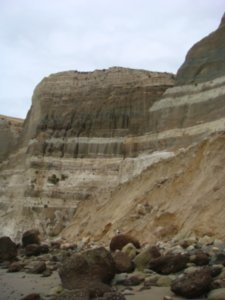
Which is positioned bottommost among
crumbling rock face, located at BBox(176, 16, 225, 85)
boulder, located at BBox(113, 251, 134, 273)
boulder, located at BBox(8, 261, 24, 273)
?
boulder, located at BBox(8, 261, 24, 273)

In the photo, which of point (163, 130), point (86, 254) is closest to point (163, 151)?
point (163, 130)

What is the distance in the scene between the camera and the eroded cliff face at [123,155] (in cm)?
2755

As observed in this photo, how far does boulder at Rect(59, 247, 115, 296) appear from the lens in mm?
15695

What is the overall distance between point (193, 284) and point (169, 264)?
3.04 metres

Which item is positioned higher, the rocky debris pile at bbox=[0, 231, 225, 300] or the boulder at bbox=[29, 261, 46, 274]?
the rocky debris pile at bbox=[0, 231, 225, 300]

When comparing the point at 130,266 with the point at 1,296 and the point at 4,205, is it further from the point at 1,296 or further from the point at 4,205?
the point at 4,205

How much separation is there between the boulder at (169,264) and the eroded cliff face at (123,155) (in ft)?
18.9

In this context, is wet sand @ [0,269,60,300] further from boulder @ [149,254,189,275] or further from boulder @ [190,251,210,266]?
boulder @ [190,251,210,266]

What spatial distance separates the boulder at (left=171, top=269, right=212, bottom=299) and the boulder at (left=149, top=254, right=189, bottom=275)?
2.43 m

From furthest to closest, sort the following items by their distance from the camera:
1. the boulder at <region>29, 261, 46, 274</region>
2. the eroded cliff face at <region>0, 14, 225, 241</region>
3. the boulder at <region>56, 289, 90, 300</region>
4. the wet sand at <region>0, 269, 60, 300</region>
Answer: the eroded cliff face at <region>0, 14, 225, 241</region> → the boulder at <region>29, 261, 46, 274</region> → the wet sand at <region>0, 269, 60, 300</region> → the boulder at <region>56, 289, 90, 300</region>

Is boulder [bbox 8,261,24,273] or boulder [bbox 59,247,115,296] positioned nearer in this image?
boulder [bbox 59,247,115,296]

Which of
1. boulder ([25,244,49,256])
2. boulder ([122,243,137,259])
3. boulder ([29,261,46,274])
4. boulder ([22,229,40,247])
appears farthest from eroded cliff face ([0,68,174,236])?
boulder ([29,261,46,274])

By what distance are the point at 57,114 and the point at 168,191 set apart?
22613 millimetres

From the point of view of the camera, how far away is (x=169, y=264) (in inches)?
642
